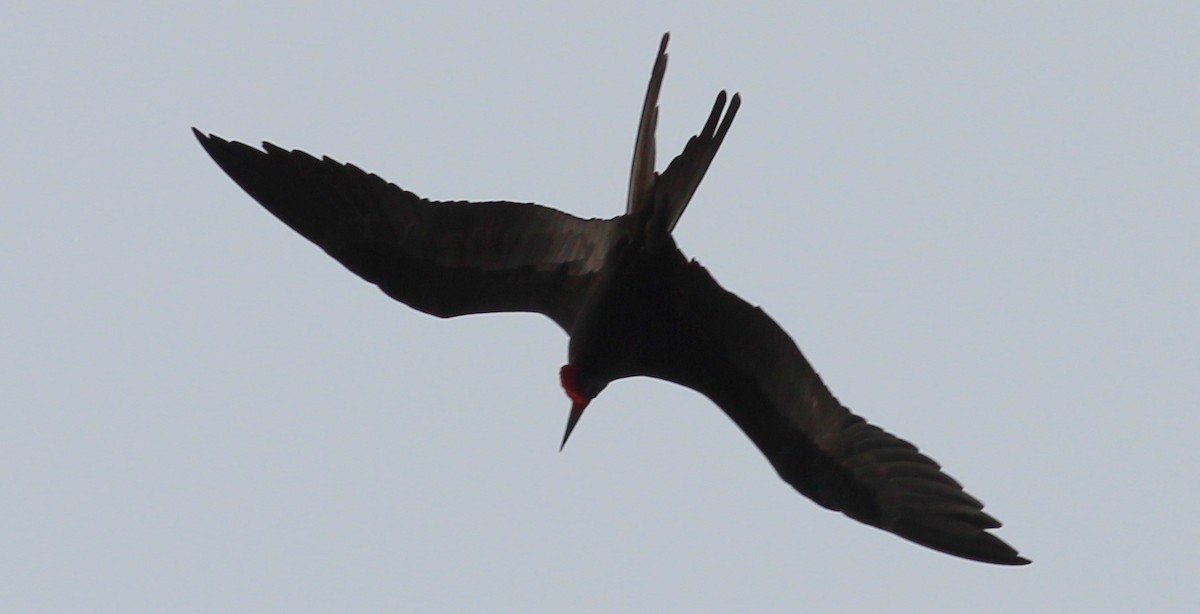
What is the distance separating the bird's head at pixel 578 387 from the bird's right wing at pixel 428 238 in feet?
0.66

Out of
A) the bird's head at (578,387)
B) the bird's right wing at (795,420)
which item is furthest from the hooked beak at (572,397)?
the bird's right wing at (795,420)

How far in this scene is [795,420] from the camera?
7.41m

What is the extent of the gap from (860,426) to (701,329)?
0.78 metres

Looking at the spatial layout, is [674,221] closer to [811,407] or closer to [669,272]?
[669,272]

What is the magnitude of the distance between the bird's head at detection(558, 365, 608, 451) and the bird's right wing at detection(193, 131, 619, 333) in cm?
20

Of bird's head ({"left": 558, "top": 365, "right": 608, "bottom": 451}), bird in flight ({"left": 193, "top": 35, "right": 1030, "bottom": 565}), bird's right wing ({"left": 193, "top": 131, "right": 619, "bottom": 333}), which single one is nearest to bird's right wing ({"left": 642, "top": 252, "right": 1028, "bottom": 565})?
bird in flight ({"left": 193, "top": 35, "right": 1030, "bottom": 565})

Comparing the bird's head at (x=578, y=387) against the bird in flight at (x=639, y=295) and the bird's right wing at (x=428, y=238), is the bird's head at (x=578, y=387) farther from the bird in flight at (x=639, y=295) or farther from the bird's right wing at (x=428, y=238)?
the bird's right wing at (x=428, y=238)

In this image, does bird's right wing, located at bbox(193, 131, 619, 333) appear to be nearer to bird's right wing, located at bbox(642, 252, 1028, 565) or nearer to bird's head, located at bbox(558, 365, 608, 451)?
bird's head, located at bbox(558, 365, 608, 451)

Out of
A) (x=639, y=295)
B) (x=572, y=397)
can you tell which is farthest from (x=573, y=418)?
(x=639, y=295)

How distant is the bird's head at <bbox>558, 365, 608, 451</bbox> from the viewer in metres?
7.66

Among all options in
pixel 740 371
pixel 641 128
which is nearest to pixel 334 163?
pixel 641 128

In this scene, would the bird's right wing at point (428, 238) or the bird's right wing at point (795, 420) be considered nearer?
the bird's right wing at point (795, 420)

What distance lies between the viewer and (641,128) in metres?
7.21

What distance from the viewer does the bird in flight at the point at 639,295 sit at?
7105 millimetres
